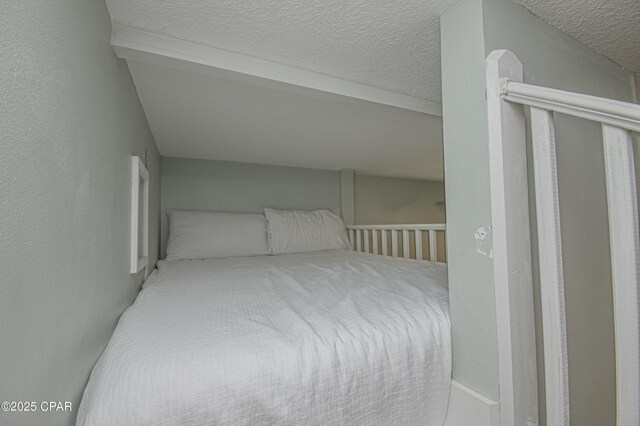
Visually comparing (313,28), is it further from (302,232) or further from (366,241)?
(366,241)

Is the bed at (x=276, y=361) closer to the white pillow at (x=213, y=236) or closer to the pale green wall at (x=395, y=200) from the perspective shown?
the white pillow at (x=213, y=236)

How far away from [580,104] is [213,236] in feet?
7.15

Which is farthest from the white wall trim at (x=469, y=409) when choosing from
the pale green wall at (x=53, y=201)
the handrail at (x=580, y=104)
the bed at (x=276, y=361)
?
the pale green wall at (x=53, y=201)

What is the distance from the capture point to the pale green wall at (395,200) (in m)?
3.31

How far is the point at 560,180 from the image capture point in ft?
2.55

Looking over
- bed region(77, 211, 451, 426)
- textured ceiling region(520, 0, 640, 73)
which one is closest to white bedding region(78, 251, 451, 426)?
bed region(77, 211, 451, 426)

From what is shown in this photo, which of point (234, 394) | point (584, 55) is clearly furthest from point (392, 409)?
point (584, 55)

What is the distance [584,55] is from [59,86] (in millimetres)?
1694

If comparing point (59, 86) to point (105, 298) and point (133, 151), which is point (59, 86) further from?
point (133, 151)

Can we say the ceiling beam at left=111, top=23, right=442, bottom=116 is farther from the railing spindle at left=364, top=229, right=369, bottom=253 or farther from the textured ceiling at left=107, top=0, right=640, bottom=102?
the railing spindle at left=364, top=229, right=369, bottom=253

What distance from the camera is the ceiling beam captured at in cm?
85

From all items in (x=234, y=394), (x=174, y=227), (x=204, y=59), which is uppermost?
(x=204, y=59)

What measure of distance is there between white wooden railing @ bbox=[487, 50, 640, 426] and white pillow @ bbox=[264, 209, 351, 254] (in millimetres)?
1872

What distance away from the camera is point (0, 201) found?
314mm
